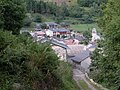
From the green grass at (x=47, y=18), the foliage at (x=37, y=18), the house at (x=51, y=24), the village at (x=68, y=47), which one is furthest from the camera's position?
the green grass at (x=47, y=18)

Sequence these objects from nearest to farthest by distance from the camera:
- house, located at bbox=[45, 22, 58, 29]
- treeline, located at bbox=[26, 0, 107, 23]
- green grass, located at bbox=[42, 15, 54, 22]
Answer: house, located at bbox=[45, 22, 58, 29], treeline, located at bbox=[26, 0, 107, 23], green grass, located at bbox=[42, 15, 54, 22]

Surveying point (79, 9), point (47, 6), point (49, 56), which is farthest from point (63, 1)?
point (49, 56)

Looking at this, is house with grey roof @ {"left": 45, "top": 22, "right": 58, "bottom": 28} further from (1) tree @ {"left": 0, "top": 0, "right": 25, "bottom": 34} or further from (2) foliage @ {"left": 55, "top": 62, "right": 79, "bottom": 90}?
(2) foliage @ {"left": 55, "top": 62, "right": 79, "bottom": 90}

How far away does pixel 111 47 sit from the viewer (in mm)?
16719

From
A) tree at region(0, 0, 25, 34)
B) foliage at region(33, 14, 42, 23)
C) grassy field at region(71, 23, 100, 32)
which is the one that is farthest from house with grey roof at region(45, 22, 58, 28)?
tree at region(0, 0, 25, 34)

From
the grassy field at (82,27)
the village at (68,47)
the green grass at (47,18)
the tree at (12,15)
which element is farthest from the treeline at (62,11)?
the tree at (12,15)

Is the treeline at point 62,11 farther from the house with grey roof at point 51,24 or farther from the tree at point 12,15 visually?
the tree at point 12,15

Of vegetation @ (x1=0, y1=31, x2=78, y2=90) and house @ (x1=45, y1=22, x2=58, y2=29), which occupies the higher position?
vegetation @ (x1=0, y1=31, x2=78, y2=90)

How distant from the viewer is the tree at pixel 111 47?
16.1 meters

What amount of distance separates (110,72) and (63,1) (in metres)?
103

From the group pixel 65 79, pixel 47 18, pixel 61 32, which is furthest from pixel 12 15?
pixel 47 18

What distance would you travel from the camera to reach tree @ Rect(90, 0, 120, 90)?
1609 centimetres

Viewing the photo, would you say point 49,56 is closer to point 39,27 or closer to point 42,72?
point 42,72

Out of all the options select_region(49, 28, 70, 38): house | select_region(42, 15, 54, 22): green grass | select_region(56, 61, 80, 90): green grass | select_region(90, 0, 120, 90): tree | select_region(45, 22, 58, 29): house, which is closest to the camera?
select_region(56, 61, 80, 90): green grass
